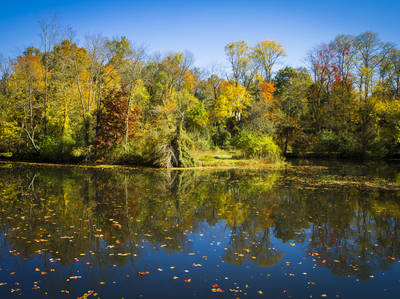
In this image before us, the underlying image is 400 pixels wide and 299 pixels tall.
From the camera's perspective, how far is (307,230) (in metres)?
8.25

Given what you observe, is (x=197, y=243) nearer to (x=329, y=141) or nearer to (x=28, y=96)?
(x=28, y=96)

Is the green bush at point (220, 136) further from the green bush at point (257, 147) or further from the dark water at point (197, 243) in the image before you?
the dark water at point (197, 243)

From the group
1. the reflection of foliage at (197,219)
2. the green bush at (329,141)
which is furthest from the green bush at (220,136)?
the reflection of foliage at (197,219)

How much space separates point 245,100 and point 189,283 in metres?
33.8

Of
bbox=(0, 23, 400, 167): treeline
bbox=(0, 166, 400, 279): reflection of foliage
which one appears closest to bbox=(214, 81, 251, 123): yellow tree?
bbox=(0, 23, 400, 167): treeline

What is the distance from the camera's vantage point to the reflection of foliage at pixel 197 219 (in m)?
6.55

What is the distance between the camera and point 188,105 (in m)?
37.5

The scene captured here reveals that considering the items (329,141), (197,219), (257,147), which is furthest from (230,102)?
(197,219)

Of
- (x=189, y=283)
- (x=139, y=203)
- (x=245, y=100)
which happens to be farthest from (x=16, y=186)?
(x=245, y=100)

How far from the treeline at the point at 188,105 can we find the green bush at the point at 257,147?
0.28ft

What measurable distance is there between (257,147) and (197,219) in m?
17.1

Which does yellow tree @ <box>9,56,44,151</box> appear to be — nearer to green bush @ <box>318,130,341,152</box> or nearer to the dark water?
the dark water

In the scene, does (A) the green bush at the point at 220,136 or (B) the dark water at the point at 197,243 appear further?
(A) the green bush at the point at 220,136

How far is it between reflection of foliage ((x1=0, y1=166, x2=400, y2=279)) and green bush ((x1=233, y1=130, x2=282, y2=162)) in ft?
33.7
